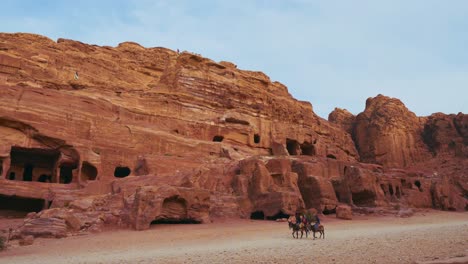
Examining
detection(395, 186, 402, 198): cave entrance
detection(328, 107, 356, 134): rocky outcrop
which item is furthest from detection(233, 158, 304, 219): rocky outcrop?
detection(328, 107, 356, 134): rocky outcrop

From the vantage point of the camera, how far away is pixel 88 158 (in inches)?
1179

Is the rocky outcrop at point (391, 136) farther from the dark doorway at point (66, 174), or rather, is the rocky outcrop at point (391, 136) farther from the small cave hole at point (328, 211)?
the dark doorway at point (66, 174)

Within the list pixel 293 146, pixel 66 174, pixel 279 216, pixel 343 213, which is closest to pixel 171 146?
pixel 66 174

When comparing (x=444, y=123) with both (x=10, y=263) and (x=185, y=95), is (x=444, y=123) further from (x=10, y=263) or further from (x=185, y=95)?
(x=10, y=263)

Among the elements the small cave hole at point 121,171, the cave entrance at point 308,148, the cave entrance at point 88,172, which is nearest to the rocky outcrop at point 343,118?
the cave entrance at point 308,148

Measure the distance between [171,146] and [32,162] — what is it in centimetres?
1119

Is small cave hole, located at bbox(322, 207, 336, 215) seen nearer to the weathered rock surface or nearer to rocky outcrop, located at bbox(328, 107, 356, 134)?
the weathered rock surface

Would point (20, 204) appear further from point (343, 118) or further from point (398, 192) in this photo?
point (343, 118)

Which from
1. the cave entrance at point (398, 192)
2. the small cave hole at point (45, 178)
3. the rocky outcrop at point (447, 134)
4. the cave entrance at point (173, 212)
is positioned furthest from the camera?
the rocky outcrop at point (447, 134)

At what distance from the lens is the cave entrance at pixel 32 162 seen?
31188 millimetres

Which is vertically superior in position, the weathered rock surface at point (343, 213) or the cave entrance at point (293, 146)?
the cave entrance at point (293, 146)

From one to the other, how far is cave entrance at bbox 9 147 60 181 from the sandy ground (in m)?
15.0

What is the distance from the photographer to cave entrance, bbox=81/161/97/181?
1199 inches

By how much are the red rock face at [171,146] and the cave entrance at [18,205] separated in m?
0.13
